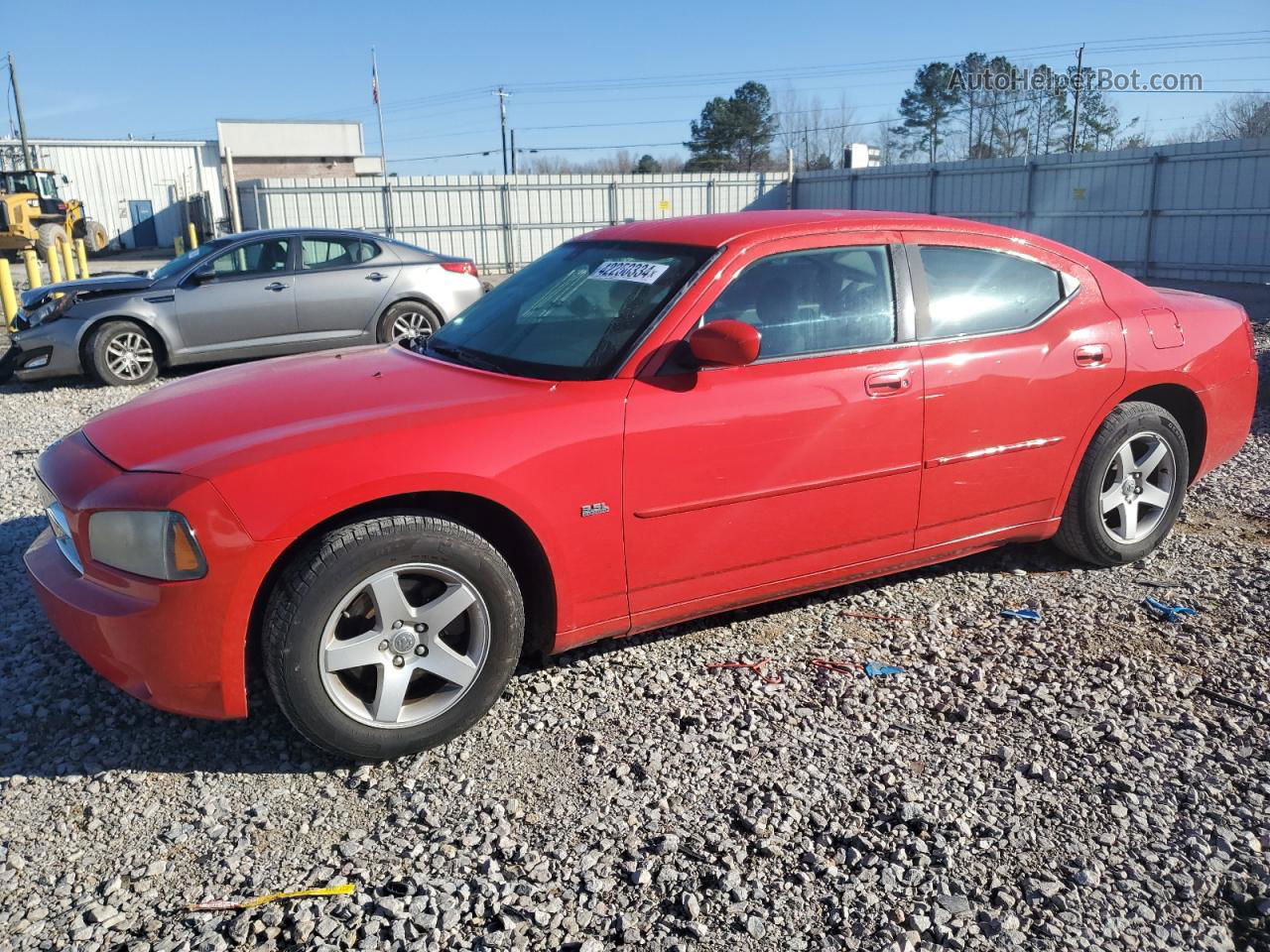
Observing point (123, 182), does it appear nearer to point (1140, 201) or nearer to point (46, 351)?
point (46, 351)

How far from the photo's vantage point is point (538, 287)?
424 centimetres

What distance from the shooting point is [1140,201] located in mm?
20156

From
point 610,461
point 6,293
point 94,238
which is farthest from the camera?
point 94,238

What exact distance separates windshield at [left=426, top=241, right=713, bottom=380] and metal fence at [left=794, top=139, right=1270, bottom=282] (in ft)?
59.0

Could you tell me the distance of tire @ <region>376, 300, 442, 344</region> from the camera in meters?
10.9

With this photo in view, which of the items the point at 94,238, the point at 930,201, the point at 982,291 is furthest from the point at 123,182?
the point at 982,291

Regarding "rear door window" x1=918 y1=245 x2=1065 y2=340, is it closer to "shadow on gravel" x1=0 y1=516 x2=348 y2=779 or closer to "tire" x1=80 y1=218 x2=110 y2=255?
"shadow on gravel" x1=0 y1=516 x2=348 y2=779

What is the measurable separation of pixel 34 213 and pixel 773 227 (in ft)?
116

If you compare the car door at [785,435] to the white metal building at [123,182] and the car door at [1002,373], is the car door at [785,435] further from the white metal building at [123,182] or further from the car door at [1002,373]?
the white metal building at [123,182]

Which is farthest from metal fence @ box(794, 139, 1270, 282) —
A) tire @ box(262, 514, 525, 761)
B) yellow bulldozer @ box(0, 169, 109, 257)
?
yellow bulldozer @ box(0, 169, 109, 257)

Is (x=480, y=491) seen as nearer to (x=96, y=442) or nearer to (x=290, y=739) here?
(x=290, y=739)

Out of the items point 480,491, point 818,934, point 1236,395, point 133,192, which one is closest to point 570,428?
point 480,491

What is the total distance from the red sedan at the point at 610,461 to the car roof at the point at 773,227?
0.02 metres

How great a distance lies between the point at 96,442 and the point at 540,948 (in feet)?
7.35
